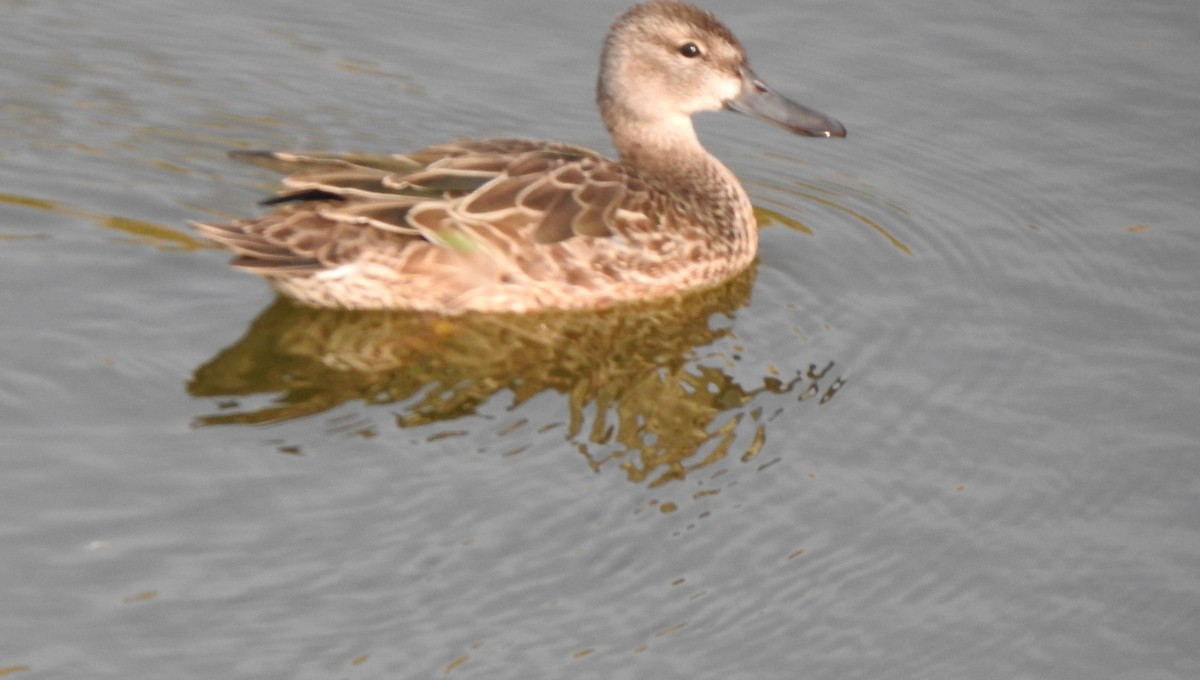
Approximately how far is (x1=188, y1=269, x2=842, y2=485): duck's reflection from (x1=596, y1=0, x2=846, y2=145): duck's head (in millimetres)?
1125

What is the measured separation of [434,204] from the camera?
342 inches

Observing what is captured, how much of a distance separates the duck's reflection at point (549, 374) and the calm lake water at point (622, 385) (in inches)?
0.9

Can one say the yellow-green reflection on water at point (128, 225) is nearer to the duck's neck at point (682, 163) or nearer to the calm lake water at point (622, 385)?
the calm lake water at point (622, 385)

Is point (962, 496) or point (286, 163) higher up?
point (286, 163)

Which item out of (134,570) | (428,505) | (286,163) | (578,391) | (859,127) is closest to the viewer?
(134,570)

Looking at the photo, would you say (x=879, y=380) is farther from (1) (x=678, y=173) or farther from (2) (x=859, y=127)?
(2) (x=859, y=127)

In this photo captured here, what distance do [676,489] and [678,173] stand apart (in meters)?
2.72

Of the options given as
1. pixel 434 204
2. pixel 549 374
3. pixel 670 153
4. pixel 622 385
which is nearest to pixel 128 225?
pixel 434 204

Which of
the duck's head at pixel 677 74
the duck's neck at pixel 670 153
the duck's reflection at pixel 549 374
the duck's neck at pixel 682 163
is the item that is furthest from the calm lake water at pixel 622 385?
the duck's head at pixel 677 74

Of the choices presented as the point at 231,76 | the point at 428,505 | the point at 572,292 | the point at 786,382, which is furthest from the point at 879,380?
the point at 231,76

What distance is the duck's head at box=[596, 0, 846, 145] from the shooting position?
970cm

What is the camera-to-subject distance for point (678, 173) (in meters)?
9.77

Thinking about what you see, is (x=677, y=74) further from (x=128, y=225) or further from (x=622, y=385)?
(x=128, y=225)

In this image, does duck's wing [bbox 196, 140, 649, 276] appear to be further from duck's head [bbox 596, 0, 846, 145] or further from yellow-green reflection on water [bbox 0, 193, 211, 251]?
duck's head [bbox 596, 0, 846, 145]
